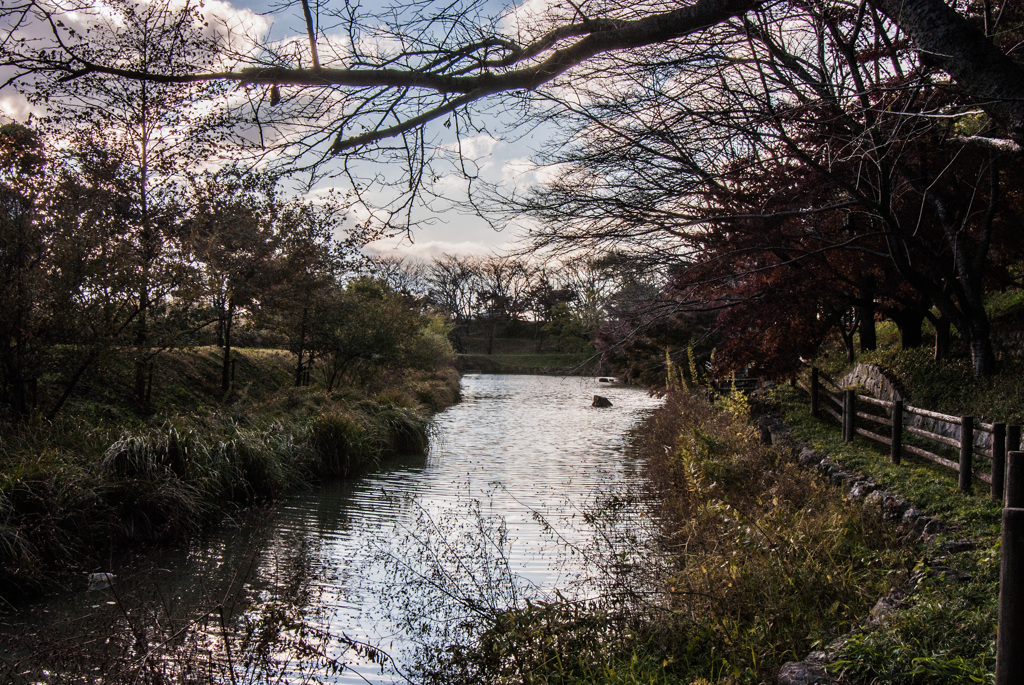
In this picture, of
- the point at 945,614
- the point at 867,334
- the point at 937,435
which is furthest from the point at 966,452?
the point at 867,334

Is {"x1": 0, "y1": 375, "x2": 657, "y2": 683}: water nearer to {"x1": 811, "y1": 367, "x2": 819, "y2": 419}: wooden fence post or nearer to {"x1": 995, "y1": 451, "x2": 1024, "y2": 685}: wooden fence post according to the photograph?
{"x1": 995, "y1": 451, "x2": 1024, "y2": 685}: wooden fence post

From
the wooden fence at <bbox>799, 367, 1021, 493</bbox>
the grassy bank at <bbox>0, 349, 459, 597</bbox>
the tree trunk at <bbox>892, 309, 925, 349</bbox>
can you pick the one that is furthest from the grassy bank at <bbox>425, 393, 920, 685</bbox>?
the tree trunk at <bbox>892, 309, 925, 349</bbox>

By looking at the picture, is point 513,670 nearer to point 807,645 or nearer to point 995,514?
point 807,645

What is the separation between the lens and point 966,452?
7059mm

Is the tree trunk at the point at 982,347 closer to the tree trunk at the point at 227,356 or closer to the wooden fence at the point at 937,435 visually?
the wooden fence at the point at 937,435

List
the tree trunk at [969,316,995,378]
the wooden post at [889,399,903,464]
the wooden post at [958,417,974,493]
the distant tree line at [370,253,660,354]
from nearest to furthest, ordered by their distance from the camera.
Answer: the wooden post at [958,417,974,493] → the wooden post at [889,399,903,464] → the tree trunk at [969,316,995,378] → the distant tree line at [370,253,660,354]

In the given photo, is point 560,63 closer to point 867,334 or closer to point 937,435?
point 937,435

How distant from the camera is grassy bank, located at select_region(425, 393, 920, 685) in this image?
4246mm

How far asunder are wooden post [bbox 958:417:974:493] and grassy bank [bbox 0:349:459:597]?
7858mm

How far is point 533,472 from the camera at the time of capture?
12.5 metres

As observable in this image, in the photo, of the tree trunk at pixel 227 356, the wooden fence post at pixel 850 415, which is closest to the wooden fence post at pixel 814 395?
the wooden fence post at pixel 850 415

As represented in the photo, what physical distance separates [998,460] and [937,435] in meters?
1.76

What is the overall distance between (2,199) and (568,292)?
2013 inches

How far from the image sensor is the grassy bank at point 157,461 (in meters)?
6.44
